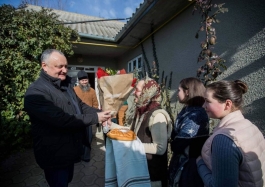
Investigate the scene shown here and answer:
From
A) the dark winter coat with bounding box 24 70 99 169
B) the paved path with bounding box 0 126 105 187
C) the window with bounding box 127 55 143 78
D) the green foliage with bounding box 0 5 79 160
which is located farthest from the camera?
the window with bounding box 127 55 143 78

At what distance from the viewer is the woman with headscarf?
5.07 feet

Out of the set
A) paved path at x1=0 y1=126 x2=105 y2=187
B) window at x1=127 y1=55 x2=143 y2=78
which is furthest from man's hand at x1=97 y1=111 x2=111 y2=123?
window at x1=127 y1=55 x2=143 y2=78

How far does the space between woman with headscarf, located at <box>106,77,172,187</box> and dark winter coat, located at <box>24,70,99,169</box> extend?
579 millimetres

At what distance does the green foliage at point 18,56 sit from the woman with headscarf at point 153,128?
3.16m

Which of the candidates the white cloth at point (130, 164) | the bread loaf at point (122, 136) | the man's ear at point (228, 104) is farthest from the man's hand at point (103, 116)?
the man's ear at point (228, 104)

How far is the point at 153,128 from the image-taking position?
1563mm

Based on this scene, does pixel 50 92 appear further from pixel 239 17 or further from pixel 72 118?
pixel 239 17

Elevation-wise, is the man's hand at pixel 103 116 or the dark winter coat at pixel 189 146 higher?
the man's hand at pixel 103 116

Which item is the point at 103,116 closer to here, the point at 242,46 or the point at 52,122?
the point at 52,122

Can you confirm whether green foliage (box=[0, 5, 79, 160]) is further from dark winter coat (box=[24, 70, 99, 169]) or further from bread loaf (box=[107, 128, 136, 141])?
bread loaf (box=[107, 128, 136, 141])

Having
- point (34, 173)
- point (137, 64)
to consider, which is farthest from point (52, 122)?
point (137, 64)

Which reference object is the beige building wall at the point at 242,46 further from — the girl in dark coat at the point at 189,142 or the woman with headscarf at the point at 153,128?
the woman with headscarf at the point at 153,128

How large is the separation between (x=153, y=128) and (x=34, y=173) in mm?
3383

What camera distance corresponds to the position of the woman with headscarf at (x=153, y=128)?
1545mm
